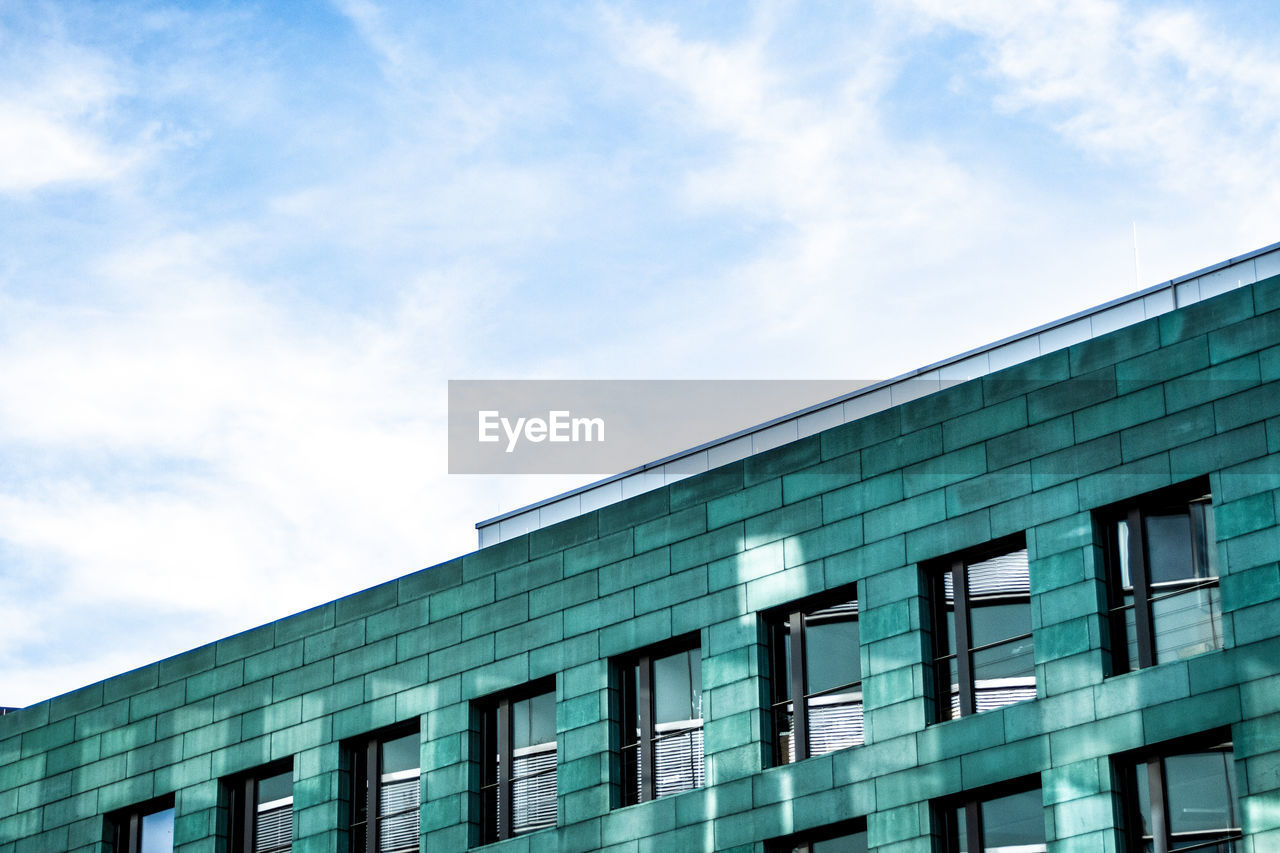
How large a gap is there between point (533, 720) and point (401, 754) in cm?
285

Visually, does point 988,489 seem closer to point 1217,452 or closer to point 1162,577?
point 1162,577

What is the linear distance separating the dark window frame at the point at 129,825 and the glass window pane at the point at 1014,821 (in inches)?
665

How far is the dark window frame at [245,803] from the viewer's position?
4119 centimetres

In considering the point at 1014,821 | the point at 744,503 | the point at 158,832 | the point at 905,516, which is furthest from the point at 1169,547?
the point at 158,832

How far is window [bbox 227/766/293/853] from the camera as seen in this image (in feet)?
134

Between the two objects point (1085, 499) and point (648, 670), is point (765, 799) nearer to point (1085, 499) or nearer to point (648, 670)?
point (648, 670)

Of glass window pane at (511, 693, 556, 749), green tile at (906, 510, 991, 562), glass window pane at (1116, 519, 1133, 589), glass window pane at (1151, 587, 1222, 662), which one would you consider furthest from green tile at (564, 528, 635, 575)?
glass window pane at (1151, 587, 1222, 662)

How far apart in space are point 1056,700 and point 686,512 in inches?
296

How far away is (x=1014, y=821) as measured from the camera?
106 feet

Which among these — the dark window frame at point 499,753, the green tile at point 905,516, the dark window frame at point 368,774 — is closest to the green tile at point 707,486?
the green tile at point 905,516

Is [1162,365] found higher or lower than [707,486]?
higher

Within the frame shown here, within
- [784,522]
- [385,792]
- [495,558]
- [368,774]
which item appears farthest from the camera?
[368,774]

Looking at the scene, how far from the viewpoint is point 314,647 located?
41062 mm

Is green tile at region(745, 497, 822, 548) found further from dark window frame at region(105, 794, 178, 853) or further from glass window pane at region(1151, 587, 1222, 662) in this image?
dark window frame at region(105, 794, 178, 853)
